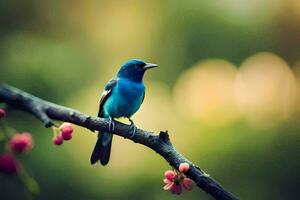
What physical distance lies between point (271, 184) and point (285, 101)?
545mm

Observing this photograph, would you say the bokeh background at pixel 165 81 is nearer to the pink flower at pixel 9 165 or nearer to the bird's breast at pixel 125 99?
the bird's breast at pixel 125 99

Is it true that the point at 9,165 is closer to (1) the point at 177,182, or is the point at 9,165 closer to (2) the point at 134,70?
(1) the point at 177,182

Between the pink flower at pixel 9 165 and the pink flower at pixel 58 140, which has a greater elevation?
the pink flower at pixel 58 140

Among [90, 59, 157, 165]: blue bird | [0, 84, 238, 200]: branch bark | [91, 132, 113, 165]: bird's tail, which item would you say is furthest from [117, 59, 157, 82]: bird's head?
[0, 84, 238, 200]: branch bark

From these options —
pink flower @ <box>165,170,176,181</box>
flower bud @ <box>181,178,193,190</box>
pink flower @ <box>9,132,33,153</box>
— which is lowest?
pink flower @ <box>9,132,33,153</box>

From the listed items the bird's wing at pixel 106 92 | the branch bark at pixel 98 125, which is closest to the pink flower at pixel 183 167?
the branch bark at pixel 98 125

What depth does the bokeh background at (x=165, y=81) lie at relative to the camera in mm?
3910

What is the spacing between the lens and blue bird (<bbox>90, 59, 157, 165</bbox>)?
101 inches

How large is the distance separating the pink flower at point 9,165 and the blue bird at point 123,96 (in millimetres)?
1058

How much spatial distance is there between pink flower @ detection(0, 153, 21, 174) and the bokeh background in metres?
2.36

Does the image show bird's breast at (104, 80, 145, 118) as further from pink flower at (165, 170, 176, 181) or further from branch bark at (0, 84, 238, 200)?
pink flower at (165, 170, 176, 181)

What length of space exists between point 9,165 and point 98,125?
0.72ft

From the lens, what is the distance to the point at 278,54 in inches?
191

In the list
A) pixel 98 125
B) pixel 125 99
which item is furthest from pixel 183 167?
pixel 125 99
